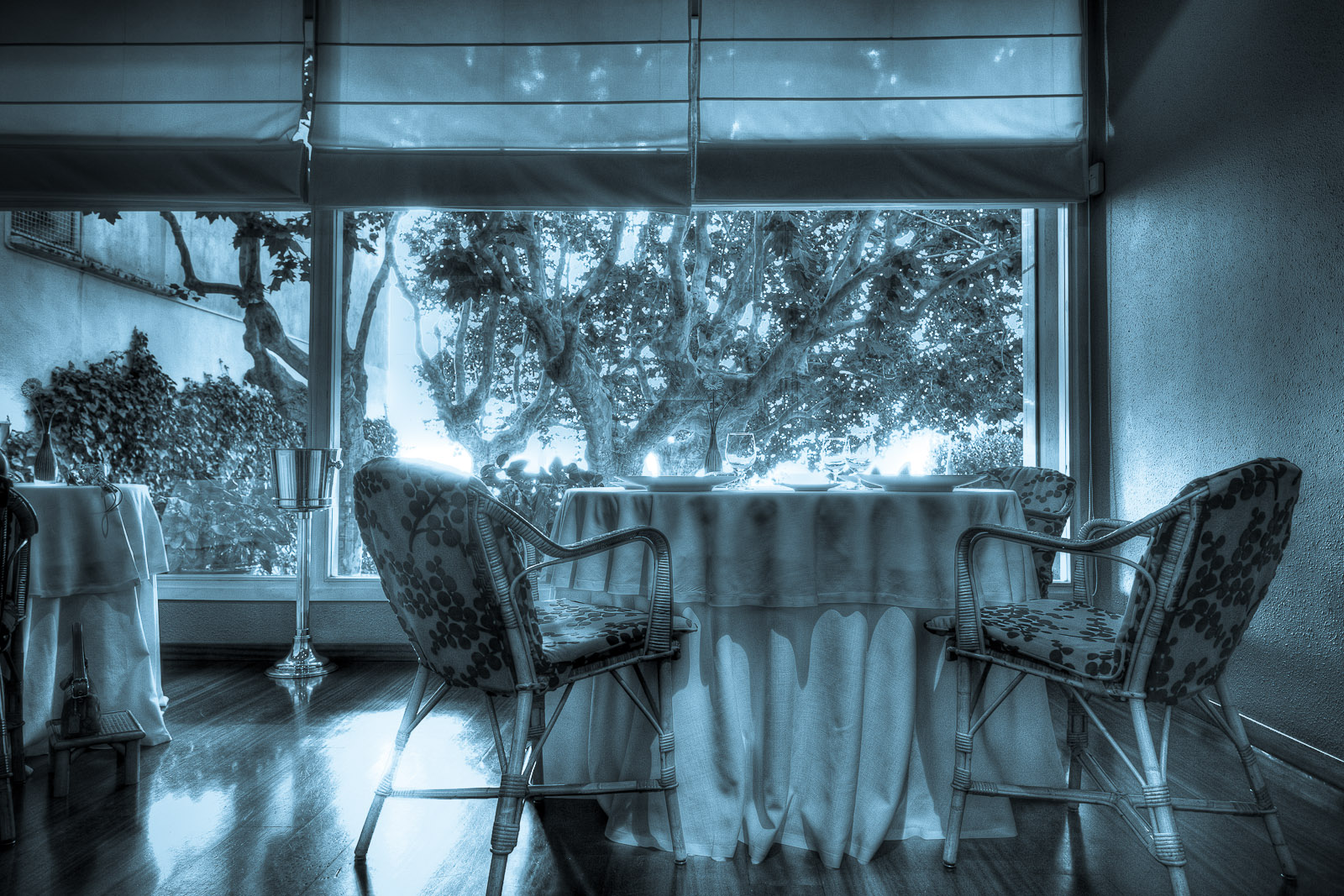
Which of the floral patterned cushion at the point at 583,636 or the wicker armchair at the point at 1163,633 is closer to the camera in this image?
the wicker armchair at the point at 1163,633

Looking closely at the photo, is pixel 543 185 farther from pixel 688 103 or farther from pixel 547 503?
pixel 547 503

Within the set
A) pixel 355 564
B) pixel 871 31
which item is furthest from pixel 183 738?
pixel 871 31

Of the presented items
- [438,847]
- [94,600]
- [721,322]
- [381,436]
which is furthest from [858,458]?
[381,436]

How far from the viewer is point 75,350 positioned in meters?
3.87

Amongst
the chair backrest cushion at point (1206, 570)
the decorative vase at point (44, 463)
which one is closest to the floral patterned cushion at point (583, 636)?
the chair backrest cushion at point (1206, 570)

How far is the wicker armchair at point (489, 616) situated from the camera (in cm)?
153

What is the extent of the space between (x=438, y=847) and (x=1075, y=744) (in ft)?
4.76

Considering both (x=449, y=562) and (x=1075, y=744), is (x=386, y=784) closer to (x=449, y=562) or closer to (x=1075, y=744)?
(x=449, y=562)

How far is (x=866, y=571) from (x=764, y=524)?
234 millimetres

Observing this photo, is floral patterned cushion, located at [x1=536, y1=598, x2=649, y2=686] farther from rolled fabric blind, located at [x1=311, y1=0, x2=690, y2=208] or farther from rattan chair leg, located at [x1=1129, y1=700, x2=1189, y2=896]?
rolled fabric blind, located at [x1=311, y1=0, x2=690, y2=208]

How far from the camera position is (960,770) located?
1784 millimetres

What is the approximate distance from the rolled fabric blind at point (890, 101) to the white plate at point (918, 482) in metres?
2.04

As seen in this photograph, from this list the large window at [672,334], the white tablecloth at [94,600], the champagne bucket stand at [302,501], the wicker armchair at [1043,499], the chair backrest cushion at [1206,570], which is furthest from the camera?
the large window at [672,334]

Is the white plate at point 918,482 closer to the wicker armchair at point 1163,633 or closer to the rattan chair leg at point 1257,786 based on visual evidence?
the wicker armchair at point 1163,633
